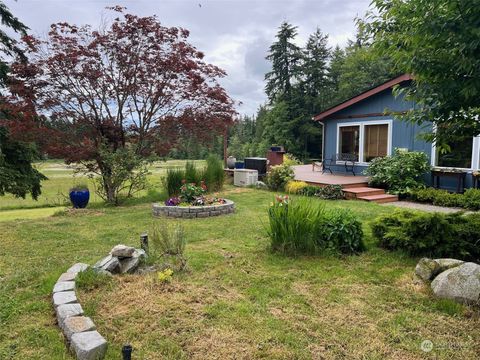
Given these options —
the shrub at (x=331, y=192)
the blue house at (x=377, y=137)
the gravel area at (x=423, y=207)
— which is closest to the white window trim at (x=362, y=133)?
the blue house at (x=377, y=137)

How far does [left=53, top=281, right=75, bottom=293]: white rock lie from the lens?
2850 mm

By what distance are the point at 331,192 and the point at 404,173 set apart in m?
2.07

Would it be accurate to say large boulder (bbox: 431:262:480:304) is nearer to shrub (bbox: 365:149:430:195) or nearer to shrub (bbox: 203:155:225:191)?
shrub (bbox: 365:149:430:195)

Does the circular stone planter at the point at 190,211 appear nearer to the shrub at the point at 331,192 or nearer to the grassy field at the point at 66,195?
the grassy field at the point at 66,195

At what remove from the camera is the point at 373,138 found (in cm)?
1088

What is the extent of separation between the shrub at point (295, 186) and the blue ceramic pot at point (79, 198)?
5.56 meters

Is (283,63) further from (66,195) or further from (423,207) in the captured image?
(423,207)

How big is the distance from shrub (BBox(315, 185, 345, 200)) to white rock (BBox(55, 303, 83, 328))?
719cm

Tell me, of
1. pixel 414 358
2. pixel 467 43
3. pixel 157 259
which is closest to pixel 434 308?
pixel 414 358

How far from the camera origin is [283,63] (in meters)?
30.2

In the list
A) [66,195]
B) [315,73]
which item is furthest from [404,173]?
[315,73]

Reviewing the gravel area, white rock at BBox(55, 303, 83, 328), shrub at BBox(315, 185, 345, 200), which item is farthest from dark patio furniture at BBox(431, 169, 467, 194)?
white rock at BBox(55, 303, 83, 328)

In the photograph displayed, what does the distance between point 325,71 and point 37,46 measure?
2771 cm

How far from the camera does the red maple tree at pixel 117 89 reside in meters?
7.50
